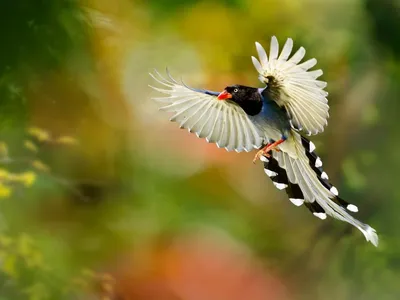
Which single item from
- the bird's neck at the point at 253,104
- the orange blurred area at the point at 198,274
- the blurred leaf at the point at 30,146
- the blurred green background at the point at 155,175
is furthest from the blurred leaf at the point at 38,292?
the bird's neck at the point at 253,104

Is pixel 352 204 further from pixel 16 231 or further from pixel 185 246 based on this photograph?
pixel 16 231

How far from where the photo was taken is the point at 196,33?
4.03 ft

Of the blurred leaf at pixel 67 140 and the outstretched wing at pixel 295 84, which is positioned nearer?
the outstretched wing at pixel 295 84

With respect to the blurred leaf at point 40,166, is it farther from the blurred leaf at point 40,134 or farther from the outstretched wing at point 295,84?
the outstretched wing at point 295,84

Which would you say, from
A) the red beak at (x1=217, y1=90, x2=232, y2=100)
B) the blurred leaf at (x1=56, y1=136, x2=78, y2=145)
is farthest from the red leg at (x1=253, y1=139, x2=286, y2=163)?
the blurred leaf at (x1=56, y1=136, x2=78, y2=145)

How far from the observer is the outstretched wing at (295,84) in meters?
1.08

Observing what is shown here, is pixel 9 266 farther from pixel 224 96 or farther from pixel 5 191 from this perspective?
pixel 224 96

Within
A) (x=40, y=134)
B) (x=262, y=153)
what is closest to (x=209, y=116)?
(x=262, y=153)

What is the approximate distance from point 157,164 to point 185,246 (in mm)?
195

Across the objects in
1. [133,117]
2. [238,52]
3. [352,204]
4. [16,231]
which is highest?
[238,52]

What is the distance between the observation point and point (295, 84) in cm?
109

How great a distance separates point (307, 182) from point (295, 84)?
9.5 inches

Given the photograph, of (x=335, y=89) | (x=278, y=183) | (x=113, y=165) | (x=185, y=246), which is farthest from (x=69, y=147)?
(x=335, y=89)

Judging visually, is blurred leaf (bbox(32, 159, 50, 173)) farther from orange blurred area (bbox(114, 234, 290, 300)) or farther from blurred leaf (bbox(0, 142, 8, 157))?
orange blurred area (bbox(114, 234, 290, 300))
